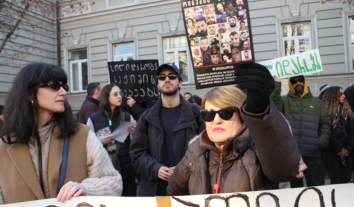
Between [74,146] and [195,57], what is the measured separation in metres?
1.56

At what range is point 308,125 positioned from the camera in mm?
3707

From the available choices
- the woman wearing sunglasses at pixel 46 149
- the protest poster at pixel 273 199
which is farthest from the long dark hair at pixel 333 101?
the woman wearing sunglasses at pixel 46 149

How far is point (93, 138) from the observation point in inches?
73.8

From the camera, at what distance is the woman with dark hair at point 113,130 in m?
3.57

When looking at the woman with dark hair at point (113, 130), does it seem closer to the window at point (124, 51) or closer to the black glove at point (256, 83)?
the black glove at point (256, 83)

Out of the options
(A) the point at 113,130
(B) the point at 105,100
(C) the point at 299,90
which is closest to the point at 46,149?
(A) the point at 113,130

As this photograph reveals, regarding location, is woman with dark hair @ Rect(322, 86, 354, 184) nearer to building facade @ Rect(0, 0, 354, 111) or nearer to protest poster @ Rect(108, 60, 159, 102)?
protest poster @ Rect(108, 60, 159, 102)

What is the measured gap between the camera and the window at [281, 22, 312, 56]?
10195 millimetres

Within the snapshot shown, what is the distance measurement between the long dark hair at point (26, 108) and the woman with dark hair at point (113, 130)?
1713 millimetres

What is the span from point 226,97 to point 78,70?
42.2ft

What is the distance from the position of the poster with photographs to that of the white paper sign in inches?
53.2

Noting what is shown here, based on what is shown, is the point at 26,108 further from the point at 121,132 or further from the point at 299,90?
the point at 299,90

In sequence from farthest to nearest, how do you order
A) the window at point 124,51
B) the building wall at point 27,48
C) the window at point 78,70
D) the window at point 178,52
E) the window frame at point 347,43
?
1. the window at point 78,70
2. the window at point 124,51
3. the window at point 178,52
4. the building wall at point 27,48
5. the window frame at point 347,43

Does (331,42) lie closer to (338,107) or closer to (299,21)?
(299,21)
